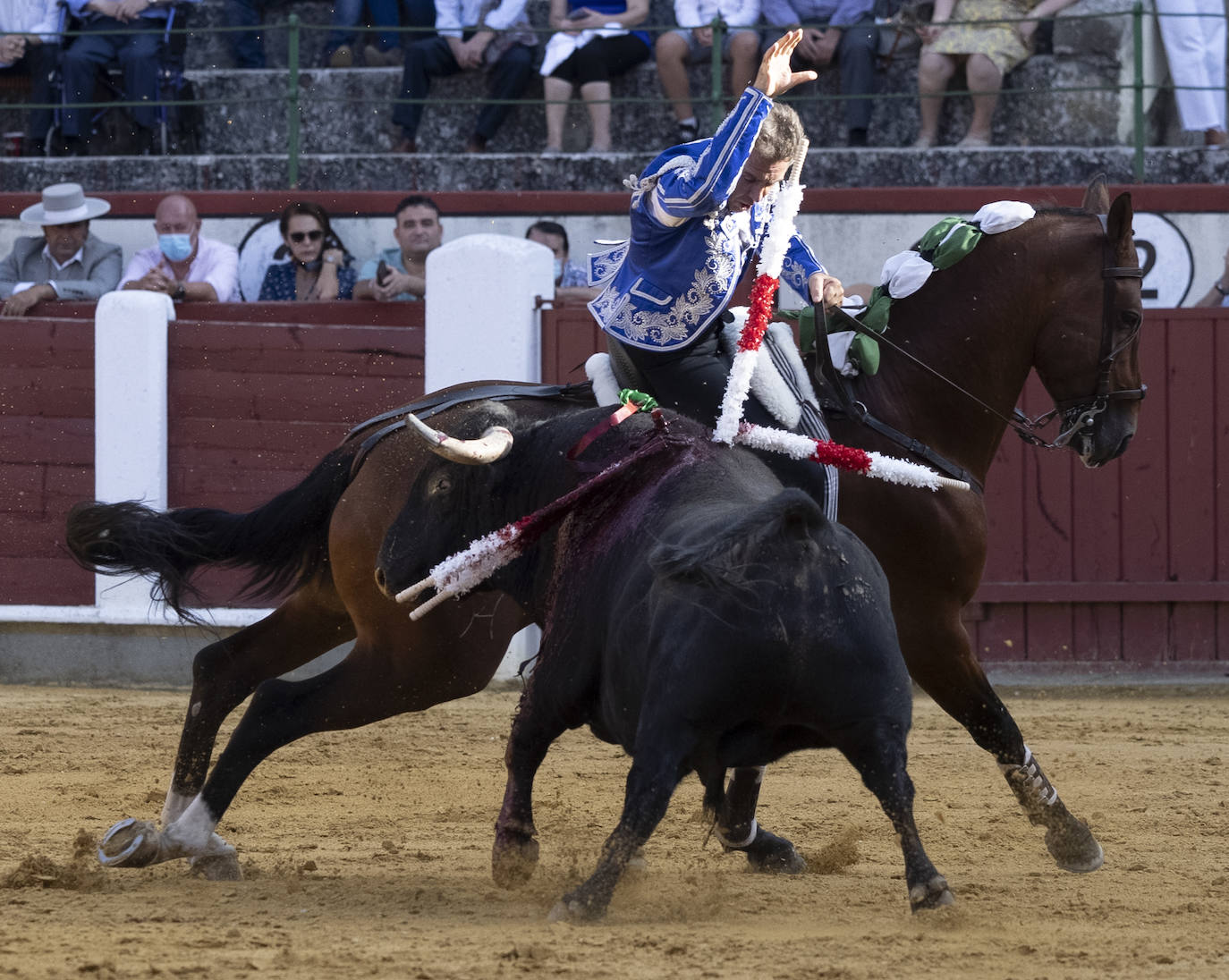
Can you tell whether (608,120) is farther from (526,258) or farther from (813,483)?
(813,483)

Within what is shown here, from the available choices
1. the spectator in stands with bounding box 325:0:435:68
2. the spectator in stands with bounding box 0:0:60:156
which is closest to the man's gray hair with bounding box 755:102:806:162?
the spectator in stands with bounding box 325:0:435:68

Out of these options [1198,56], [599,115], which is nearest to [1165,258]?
[1198,56]

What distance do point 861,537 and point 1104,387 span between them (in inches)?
Result: 29.3

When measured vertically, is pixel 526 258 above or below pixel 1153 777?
above

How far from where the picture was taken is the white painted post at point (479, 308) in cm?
707

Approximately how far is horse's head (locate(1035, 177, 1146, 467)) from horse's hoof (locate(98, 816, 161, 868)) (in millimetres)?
2357

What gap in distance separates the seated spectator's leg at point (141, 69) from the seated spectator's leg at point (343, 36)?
1090mm

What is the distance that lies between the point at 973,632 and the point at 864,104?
3.42 metres

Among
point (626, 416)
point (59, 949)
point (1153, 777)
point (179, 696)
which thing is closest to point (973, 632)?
point (1153, 777)

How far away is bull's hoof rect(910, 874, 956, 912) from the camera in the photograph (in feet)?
9.70

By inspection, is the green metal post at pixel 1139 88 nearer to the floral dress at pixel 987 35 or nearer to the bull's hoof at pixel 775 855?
the floral dress at pixel 987 35

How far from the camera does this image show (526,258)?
279 inches

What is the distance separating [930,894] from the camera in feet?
9.71

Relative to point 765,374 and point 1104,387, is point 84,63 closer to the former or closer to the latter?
point 765,374
